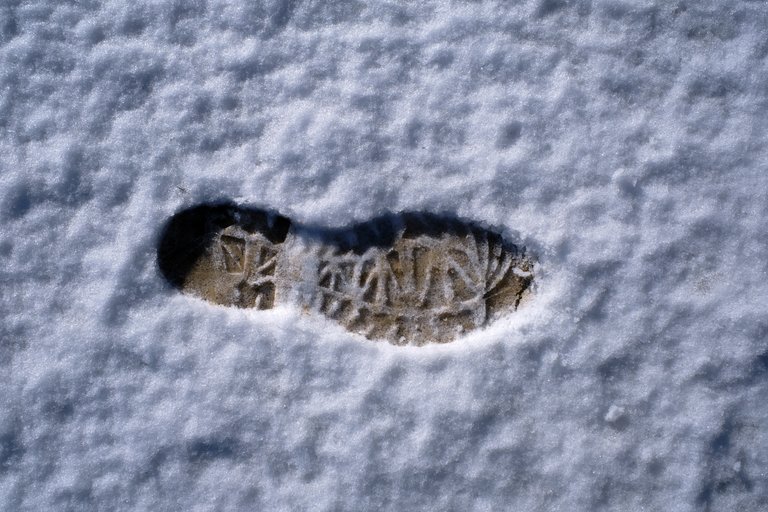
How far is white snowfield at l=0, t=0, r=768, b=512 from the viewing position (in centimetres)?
173

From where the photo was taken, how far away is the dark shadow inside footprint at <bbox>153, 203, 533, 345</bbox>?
1.76m

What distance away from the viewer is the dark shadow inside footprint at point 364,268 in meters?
1.76

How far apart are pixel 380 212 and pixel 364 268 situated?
0.16 metres

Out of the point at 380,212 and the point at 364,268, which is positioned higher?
the point at 380,212

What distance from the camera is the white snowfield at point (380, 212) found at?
5.66 feet

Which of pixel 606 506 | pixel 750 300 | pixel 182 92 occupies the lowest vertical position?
pixel 606 506

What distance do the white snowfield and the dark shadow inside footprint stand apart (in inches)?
1.8

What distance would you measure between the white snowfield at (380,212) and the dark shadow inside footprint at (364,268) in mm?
46

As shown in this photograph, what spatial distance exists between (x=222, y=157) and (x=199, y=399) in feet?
2.20

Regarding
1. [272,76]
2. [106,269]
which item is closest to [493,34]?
[272,76]

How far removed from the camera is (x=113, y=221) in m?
1.79

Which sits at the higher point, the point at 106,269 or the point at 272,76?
the point at 272,76

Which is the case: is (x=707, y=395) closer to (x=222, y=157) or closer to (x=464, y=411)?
(x=464, y=411)

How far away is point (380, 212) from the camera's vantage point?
5.78 feet
